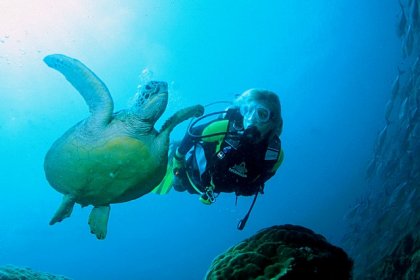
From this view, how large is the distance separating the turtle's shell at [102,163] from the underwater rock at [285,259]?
51.1 inches

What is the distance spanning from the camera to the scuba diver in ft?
11.0

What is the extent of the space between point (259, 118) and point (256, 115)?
0.17 ft

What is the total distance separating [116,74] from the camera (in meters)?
27.5

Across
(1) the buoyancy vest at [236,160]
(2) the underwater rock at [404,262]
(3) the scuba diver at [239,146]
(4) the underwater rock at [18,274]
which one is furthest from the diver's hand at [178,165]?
(2) the underwater rock at [404,262]

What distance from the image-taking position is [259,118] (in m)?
3.30

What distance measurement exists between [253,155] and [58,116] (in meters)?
33.2

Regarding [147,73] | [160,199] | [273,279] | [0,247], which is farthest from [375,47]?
[0,247]

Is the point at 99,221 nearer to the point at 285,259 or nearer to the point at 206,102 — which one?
the point at 285,259

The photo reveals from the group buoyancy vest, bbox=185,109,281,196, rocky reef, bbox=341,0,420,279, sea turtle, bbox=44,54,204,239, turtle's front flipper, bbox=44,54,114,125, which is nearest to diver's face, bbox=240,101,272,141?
buoyancy vest, bbox=185,109,281,196

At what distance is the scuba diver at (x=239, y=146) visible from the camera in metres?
3.34

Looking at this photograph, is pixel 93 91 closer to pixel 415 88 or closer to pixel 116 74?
pixel 415 88

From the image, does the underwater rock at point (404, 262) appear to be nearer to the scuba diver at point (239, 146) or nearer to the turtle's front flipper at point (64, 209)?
the scuba diver at point (239, 146)

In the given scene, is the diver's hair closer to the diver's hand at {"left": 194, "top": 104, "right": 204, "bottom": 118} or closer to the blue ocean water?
the diver's hand at {"left": 194, "top": 104, "right": 204, "bottom": 118}

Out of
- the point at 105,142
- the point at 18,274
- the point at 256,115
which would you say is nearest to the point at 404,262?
the point at 256,115
